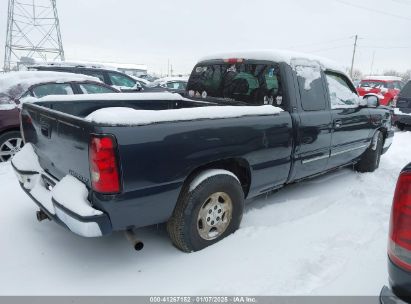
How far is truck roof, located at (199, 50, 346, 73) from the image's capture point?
3680mm

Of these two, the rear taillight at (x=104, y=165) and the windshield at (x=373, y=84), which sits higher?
the rear taillight at (x=104, y=165)

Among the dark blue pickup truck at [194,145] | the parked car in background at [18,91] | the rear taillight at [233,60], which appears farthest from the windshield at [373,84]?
the parked car in background at [18,91]

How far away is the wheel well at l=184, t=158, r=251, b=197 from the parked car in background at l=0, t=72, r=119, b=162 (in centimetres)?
383

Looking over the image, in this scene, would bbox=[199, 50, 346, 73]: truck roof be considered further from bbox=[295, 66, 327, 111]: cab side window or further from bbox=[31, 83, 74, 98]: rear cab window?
bbox=[31, 83, 74, 98]: rear cab window

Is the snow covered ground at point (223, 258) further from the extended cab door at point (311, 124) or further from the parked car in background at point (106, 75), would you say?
the parked car in background at point (106, 75)

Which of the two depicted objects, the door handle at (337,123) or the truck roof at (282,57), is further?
the door handle at (337,123)

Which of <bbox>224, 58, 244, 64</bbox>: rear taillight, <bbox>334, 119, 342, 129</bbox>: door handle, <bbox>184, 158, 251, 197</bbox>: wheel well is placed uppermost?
<bbox>224, 58, 244, 64</bbox>: rear taillight

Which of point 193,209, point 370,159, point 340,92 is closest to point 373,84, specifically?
point 370,159

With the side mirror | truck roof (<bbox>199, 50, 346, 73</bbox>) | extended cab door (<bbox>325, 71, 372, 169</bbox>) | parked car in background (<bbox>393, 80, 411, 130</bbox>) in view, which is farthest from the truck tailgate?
parked car in background (<bbox>393, 80, 411, 130</bbox>)

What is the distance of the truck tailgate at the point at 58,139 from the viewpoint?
7.75 feet

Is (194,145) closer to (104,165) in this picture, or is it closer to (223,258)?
(104,165)

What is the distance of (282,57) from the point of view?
365cm

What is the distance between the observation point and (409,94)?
9.79 meters

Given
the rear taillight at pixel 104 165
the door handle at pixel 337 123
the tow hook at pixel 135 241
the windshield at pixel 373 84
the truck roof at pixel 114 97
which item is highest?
the truck roof at pixel 114 97
